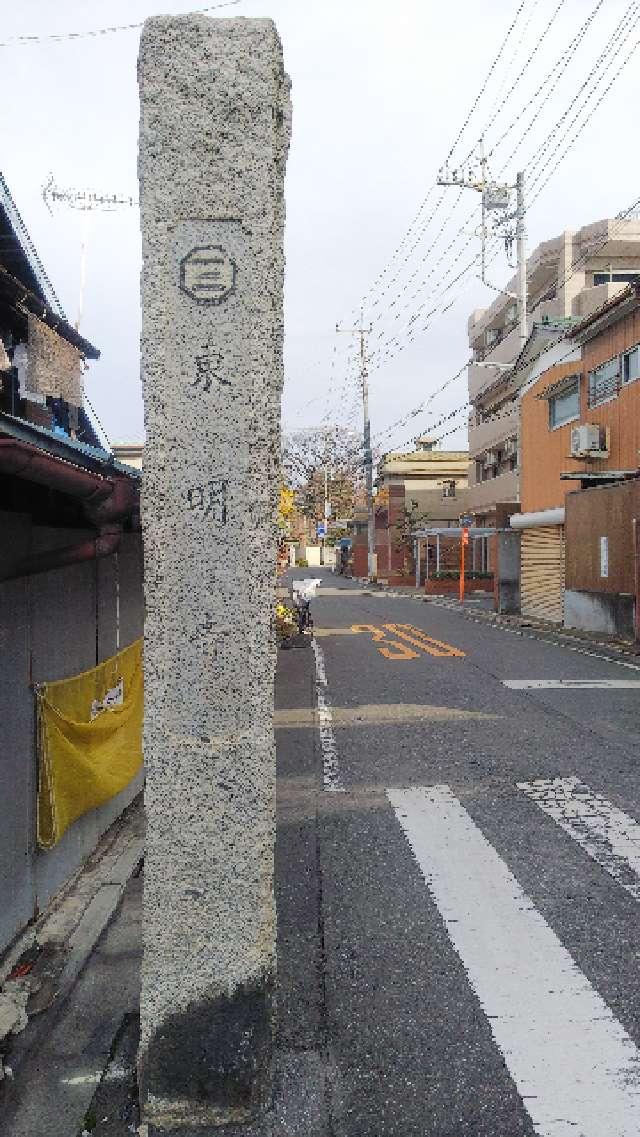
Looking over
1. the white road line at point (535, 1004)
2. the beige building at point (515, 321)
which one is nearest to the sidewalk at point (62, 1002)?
the white road line at point (535, 1004)

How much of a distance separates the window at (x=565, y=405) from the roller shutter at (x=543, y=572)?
313 cm

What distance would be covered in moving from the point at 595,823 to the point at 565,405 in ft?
63.3

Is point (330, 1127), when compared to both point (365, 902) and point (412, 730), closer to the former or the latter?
point (365, 902)

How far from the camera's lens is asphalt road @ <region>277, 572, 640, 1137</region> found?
3.54 meters

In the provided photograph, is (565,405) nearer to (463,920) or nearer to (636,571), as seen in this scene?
(636,571)

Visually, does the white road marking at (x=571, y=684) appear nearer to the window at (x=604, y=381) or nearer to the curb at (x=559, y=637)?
the curb at (x=559, y=637)

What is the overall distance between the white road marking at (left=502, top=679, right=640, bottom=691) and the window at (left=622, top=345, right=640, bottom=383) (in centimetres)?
833

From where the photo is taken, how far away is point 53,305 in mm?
11086

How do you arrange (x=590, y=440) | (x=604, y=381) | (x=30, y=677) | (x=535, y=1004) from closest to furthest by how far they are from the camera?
1. (x=535, y=1004)
2. (x=30, y=677)
3. (x=590, y=440)
4. (x=604, y=381)

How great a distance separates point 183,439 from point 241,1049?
8.18 feet

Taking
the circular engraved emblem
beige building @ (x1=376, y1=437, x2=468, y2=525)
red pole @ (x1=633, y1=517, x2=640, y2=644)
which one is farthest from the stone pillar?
beige building @ (x1=376, y1=437, x2=468, y2=525)

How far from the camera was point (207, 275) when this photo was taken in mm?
3385

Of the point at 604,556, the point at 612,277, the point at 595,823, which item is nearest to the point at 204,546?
the point at 595,823

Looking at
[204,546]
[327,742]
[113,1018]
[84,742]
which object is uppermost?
[204,546]
